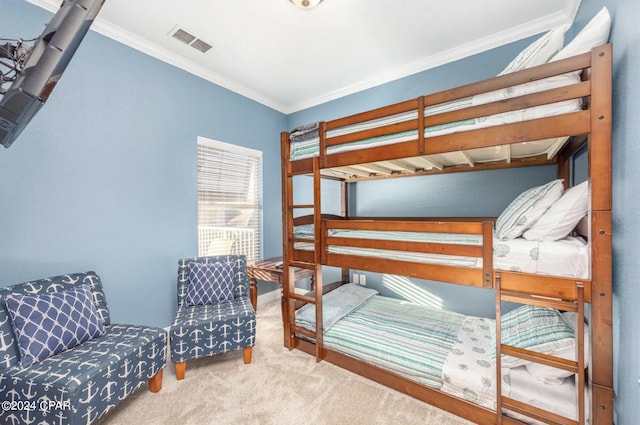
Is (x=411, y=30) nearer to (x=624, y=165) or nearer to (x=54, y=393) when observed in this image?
(x=624, y=165)

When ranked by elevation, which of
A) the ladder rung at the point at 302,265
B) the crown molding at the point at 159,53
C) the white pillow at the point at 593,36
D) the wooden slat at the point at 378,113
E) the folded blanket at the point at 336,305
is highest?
the crown molding at the point at 159,53

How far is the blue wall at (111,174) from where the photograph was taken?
1835 millimetres

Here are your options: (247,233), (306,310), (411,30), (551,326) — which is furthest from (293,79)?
(551,326)

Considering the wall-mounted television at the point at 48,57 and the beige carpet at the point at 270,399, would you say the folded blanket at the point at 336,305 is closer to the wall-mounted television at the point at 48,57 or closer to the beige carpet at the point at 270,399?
Result: the beige carpet at the point at 270,399

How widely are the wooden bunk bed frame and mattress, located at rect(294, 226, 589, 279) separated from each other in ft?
0.12

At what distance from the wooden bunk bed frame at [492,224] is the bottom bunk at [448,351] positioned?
0.07 feet

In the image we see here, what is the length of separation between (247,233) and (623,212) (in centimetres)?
336

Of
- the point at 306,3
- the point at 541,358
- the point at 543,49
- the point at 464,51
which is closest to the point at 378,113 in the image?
the point at 543,49

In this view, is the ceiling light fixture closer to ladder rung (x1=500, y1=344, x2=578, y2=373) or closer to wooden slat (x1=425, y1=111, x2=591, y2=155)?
wooden slat (x1=425, y1=111, x2=591, y2=155)

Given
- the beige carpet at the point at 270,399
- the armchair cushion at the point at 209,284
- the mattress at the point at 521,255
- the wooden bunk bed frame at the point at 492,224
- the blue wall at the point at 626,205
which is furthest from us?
the armchair cushion at the point at 209,284

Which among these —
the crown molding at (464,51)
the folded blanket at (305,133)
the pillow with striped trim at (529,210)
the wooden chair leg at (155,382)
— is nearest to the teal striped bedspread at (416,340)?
the pillow with striped trim at (529,210)

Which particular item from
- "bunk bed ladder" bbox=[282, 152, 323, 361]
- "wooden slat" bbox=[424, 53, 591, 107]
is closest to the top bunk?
"wooden slat" bbox=[424, 53, 591, 107]

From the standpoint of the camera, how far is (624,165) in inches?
45.2

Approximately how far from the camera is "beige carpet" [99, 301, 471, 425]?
158 cm
